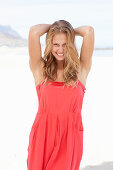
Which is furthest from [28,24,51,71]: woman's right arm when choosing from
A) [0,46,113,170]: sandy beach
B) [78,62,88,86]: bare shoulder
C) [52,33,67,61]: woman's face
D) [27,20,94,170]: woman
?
[0,46,113,170]: sandy beach

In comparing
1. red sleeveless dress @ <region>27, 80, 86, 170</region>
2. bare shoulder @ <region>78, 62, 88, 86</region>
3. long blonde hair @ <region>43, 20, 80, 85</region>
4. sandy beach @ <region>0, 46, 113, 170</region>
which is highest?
long blonde hair @ <region>43, 20, 80, 85</region>

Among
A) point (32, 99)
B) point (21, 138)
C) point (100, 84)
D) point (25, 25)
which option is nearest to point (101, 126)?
point (21, 138)

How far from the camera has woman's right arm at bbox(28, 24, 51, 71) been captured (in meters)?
2.01

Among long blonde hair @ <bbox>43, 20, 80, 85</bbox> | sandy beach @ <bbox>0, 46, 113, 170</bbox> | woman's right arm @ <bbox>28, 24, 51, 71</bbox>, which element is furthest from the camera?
sandy beach @ <bbox>0, 46, 113, 170</bbox>

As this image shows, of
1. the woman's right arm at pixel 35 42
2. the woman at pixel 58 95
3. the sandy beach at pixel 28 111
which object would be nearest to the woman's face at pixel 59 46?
the woman at pixel 58 95

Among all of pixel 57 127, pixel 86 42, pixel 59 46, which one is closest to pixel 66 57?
pixel 59 46

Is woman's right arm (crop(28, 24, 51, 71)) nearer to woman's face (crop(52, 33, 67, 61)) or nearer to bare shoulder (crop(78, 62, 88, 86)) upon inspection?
woman's face (crop(52, 33, 67, 61))

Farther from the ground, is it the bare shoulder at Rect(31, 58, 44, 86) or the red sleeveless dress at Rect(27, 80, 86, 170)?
the bare shoulder at Rect(31, 58, 44, 86)

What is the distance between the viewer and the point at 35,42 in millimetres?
2027

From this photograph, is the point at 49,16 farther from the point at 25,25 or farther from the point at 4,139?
the point at 4,139

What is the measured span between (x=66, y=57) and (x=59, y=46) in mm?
82

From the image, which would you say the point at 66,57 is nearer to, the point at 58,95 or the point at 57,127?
the point at 58,95

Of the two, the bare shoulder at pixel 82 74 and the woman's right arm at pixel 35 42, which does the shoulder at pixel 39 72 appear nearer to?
the woman's right arm at pixel 35 42

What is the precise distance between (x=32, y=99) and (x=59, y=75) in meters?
4.75
